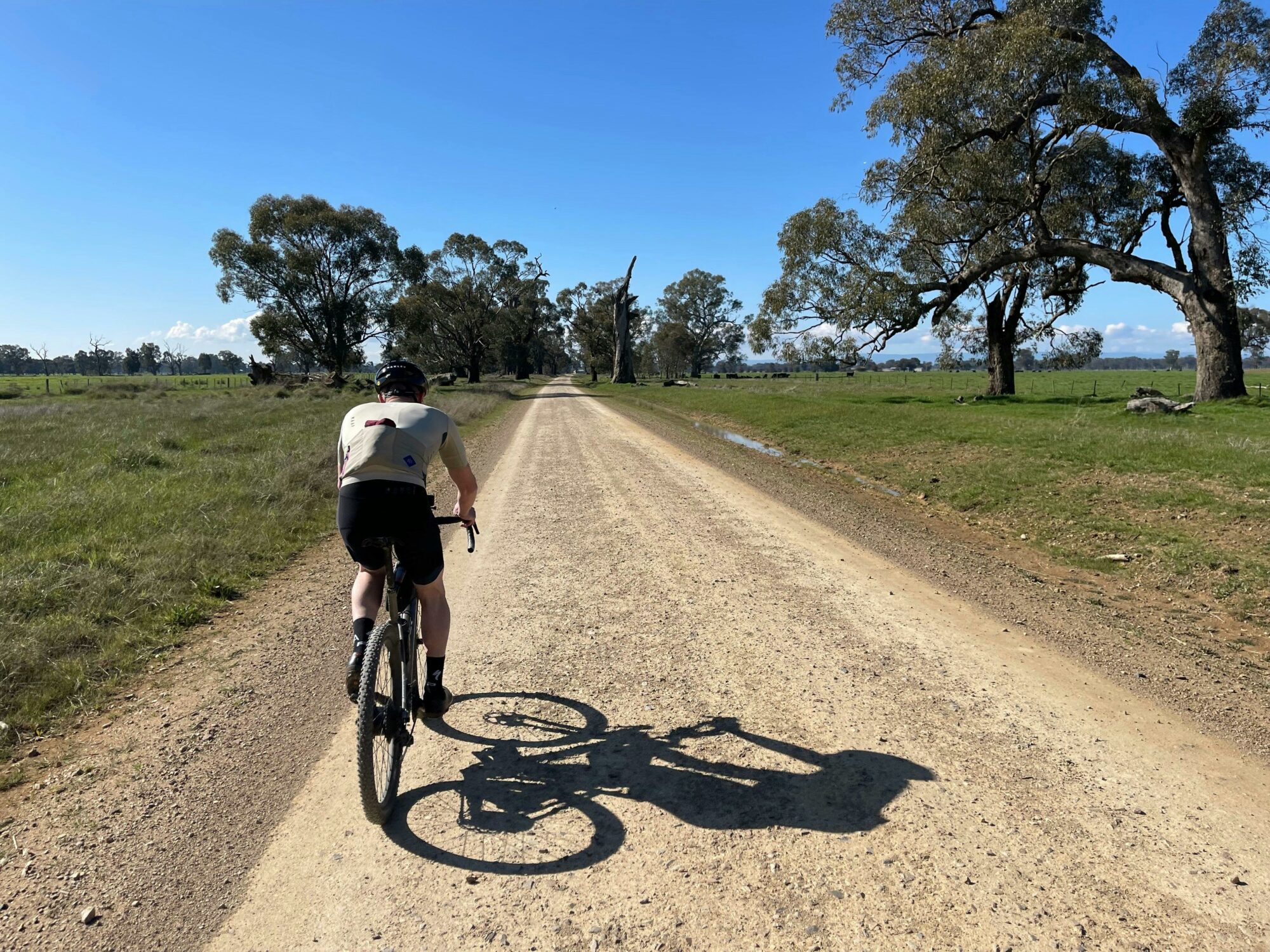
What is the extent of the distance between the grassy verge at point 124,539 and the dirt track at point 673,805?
57cm

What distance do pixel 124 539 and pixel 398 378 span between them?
18.8 ft

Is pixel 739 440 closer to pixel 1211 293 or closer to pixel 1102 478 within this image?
pixel 1102 478

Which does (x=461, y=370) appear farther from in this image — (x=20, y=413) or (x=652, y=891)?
(x=652, y=891)

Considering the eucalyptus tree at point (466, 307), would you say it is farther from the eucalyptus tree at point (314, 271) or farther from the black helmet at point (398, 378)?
the black helmet at point (398, 378)

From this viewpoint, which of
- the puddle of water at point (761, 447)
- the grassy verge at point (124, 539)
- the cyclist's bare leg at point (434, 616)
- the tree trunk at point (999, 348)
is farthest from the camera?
→ the tree trunk at point (999, 348)

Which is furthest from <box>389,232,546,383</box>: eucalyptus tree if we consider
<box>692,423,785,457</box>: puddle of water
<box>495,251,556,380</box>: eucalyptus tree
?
<box>692,423,785,457</box>: puddle of water

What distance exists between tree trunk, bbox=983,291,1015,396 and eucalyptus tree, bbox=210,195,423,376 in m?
39.9

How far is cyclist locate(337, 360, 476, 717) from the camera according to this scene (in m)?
3.07

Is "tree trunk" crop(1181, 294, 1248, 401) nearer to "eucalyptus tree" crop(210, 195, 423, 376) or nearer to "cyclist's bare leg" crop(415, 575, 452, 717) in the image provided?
"cyclist's bare leg" crop(415, 575, 452, 717)

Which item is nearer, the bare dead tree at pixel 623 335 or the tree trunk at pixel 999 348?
the tree trunk at pixel 999 348

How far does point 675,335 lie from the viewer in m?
88.2

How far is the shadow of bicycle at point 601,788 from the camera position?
2.76 meters

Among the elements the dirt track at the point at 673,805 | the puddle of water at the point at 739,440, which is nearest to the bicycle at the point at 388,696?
the dirt track at the point at 673,805

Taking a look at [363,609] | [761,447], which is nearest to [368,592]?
[363,609]
